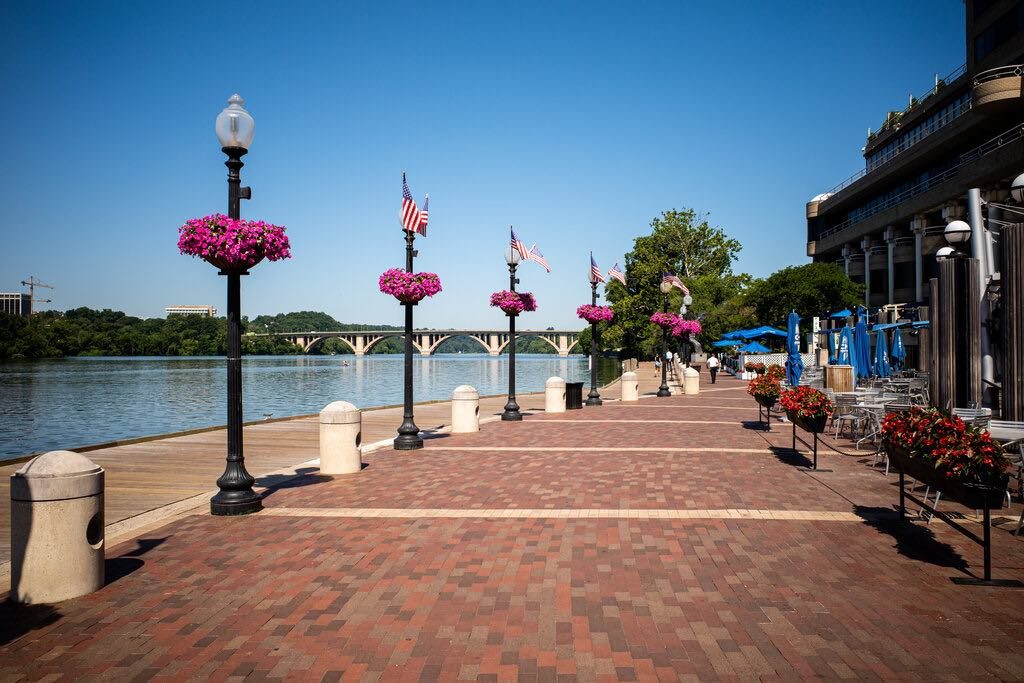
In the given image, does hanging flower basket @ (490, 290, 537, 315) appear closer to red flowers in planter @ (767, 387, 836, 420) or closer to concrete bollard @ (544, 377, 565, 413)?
concrete bollard @ (544, 377, 565, 413)

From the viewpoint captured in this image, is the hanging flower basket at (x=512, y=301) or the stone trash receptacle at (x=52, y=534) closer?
the stone trash receptacle at (x=52, y=534)

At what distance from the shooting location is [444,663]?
389 cm

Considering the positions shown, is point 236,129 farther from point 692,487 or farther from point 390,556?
point 692,487

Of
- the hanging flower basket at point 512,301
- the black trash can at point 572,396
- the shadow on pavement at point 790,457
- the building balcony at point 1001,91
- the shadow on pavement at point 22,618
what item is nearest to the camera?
the shadow on pavement at point 22,618

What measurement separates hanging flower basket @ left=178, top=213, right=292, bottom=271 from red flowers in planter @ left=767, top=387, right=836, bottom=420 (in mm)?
7836

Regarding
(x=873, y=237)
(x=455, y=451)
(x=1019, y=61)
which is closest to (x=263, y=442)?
(x=455, y=451)

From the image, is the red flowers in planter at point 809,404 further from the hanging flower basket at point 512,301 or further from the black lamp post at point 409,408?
the hanging flower basket at point 512,301

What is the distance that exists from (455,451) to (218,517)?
5075mm

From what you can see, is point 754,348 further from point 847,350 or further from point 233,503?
point 233,503

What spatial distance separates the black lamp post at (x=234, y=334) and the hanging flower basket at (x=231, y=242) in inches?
12.3

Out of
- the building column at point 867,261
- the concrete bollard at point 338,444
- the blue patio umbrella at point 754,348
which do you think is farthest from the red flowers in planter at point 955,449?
the building column at point 867,261

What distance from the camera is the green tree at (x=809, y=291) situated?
4444 cm

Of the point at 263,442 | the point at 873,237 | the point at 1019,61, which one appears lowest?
the point at 263,442

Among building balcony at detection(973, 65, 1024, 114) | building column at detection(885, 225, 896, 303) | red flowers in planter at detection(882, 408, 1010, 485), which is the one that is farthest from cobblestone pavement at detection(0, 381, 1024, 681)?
building column at detection(885, 225, 896, 303)
